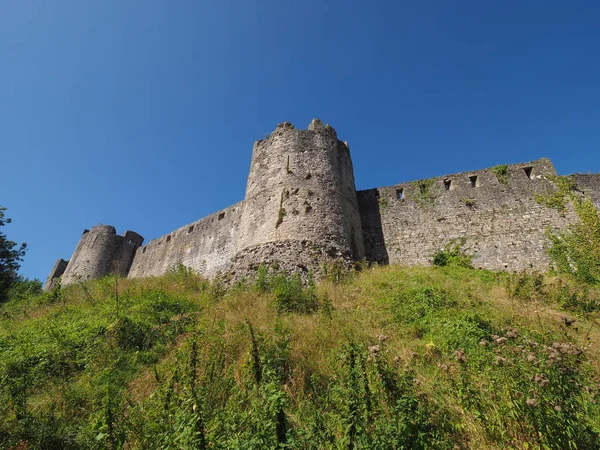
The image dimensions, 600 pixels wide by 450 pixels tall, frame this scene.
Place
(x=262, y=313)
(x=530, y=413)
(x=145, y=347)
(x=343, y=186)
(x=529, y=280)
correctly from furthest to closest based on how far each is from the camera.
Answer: (x=343, y=186) → (x=529, y=280) → (x=262, y=313) → (x=145, y=347) → (x=530, y=413)

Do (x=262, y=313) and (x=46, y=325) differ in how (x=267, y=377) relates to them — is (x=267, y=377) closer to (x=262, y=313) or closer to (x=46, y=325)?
(x=262, y=313)

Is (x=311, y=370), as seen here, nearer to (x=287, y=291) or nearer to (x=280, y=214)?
(x=287, y=291)

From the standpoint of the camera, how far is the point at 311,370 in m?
4.37

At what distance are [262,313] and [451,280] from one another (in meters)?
6.05

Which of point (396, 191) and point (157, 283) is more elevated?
point (396, 191)

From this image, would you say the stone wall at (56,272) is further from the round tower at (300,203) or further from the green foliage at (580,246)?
the green foliage at (580,246)

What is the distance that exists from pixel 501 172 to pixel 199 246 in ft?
51.6

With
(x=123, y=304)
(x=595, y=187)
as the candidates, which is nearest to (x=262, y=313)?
(x=123, y=304)

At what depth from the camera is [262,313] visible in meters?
6.48

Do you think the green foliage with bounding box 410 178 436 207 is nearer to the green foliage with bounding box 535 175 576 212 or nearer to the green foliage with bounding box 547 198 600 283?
the green foliage with bounding box 535 175 576 212

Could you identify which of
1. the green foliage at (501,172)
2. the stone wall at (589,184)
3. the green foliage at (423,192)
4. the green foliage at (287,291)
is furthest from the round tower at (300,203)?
the stone wall at (589,184)

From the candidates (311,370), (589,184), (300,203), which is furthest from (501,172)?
(311,370)

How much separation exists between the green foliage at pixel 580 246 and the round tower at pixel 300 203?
22.1 feet

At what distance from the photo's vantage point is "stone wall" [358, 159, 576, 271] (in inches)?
454
